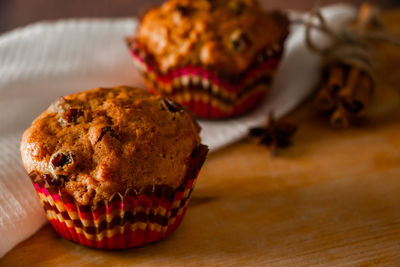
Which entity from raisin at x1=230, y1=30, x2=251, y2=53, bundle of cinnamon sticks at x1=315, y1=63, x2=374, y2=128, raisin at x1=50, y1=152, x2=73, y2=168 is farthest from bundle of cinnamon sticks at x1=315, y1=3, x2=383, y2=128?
raisin at x1=50, y1=152, x2=73, y2=168

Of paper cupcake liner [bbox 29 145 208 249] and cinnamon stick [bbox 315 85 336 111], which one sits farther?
cinnamon stick [bbox 315 85 336 111]

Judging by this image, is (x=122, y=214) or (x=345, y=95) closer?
(x=122, y=214)

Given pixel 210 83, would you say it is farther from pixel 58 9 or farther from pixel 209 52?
pixel 58 9

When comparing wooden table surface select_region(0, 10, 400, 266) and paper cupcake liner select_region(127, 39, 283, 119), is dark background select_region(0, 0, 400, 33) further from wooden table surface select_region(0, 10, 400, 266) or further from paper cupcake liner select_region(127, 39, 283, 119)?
wooden table surface select_region(0, 10, 400, 266)

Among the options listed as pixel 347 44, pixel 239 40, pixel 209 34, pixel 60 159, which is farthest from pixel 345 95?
pixel 60 159

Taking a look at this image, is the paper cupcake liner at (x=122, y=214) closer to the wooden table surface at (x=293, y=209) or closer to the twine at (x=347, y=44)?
the wooden table surface at (x=293, y=209)

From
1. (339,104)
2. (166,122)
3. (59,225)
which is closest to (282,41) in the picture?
(339,104)
